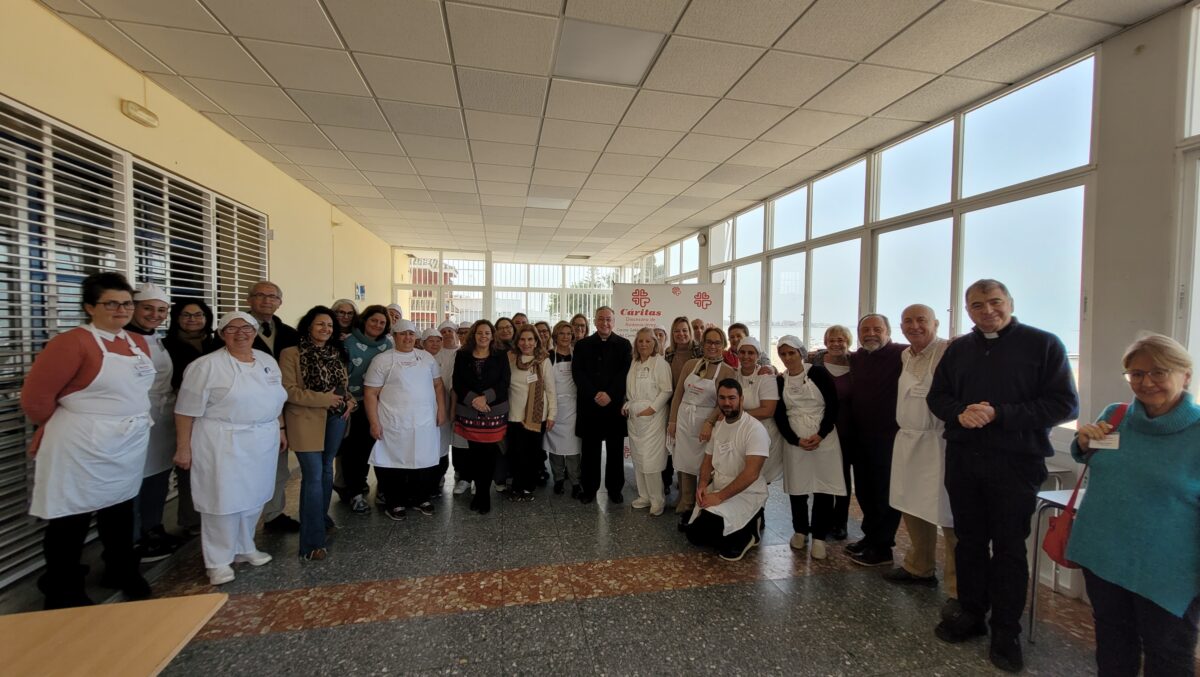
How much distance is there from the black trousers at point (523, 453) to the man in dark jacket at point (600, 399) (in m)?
0.36

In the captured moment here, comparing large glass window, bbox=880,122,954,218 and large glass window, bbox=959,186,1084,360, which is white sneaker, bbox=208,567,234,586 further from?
large glass window, bbox=880,122,954,218

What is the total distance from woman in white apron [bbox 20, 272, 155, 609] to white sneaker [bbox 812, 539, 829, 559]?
363cm

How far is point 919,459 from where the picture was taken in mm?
2371

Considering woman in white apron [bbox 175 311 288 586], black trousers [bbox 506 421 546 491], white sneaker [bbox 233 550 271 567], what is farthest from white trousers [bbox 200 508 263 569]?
black trousers [bbox 506 421 546 491]

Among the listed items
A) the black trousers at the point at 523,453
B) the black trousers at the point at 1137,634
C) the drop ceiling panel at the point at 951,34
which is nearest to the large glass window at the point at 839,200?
the drop ceiling panel at the point at 951,34

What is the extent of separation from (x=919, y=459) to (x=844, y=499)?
74cm

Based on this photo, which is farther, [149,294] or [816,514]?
[816,514]

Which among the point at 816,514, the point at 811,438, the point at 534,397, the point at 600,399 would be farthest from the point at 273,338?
the point at 816,514

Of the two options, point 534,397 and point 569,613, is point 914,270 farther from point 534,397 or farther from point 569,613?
point 569,613

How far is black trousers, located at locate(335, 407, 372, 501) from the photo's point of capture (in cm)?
335

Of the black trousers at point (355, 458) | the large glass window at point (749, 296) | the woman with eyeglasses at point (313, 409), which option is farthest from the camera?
the large glass window at point (749, 296)

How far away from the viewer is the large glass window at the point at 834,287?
15.9 feet

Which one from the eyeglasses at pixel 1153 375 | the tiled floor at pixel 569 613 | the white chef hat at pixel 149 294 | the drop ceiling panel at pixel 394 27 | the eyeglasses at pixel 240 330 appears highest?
the drop ceiling panel at pixel 394 27

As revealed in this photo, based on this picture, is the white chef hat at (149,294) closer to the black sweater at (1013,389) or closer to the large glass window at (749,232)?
the black sweater at (1013,389)
